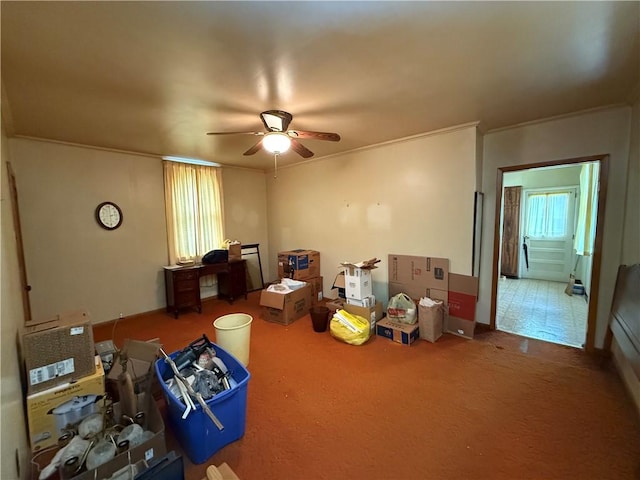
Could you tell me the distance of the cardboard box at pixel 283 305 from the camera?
146 inches

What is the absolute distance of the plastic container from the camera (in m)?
3.42

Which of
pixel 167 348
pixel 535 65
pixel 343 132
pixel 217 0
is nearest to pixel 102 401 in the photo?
pixel 167 348

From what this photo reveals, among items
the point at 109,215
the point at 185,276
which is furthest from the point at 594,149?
the point at 109,215

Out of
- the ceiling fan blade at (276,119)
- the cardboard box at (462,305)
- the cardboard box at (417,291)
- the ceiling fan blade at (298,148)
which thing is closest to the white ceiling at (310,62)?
the ceiling fan blade at (276,119)

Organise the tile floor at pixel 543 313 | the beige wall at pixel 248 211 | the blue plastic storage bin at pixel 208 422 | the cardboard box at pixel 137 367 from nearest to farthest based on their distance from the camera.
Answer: the blue plastic storage bin at pixel 208 422 → the cardboard box at pixel 137 367 → the tile floor at pixel 543 313 → the beige wall at pixel 248 211

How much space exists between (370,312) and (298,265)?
57.2 inches

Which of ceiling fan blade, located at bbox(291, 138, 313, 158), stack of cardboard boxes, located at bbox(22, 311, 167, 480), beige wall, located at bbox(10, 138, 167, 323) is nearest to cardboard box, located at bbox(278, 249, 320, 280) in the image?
ceiling fan blade, located at bbox(291, 138, 313, 158)

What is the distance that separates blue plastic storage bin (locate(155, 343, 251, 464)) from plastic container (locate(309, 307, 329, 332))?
1.59 meters

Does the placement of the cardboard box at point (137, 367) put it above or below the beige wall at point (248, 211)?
below

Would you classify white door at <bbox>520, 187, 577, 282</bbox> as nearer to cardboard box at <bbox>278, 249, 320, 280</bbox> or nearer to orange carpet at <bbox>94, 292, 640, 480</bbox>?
orange carpet at <bbox>94, 292, 640, 480</bbox>

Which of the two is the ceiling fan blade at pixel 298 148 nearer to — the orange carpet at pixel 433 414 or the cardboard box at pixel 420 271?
the cardboard box at pixel 420 271

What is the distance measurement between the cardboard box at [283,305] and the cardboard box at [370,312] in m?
0.75

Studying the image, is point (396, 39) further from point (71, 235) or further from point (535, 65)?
point (71, 235)

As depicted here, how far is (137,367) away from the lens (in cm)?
219
